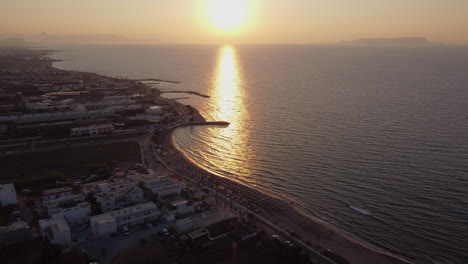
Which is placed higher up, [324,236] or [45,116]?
[324,236]

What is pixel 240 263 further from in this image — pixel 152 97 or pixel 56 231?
pixel 152 97

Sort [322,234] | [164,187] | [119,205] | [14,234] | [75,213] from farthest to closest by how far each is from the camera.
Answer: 1. [164,187]
2. [119,205]
3. [75,213]
4. [322,234]
5. [14,234]

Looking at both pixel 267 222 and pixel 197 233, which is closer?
pixel 197 233

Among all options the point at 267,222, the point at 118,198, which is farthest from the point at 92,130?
the point at 267,222

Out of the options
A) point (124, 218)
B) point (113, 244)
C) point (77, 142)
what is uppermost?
point (124, 218)

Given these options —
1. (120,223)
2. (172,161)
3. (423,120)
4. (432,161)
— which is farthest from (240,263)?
(423,120)

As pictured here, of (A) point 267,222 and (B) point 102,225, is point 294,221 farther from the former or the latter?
(B) point 102,225

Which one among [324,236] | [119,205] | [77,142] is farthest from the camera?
[77,142]
